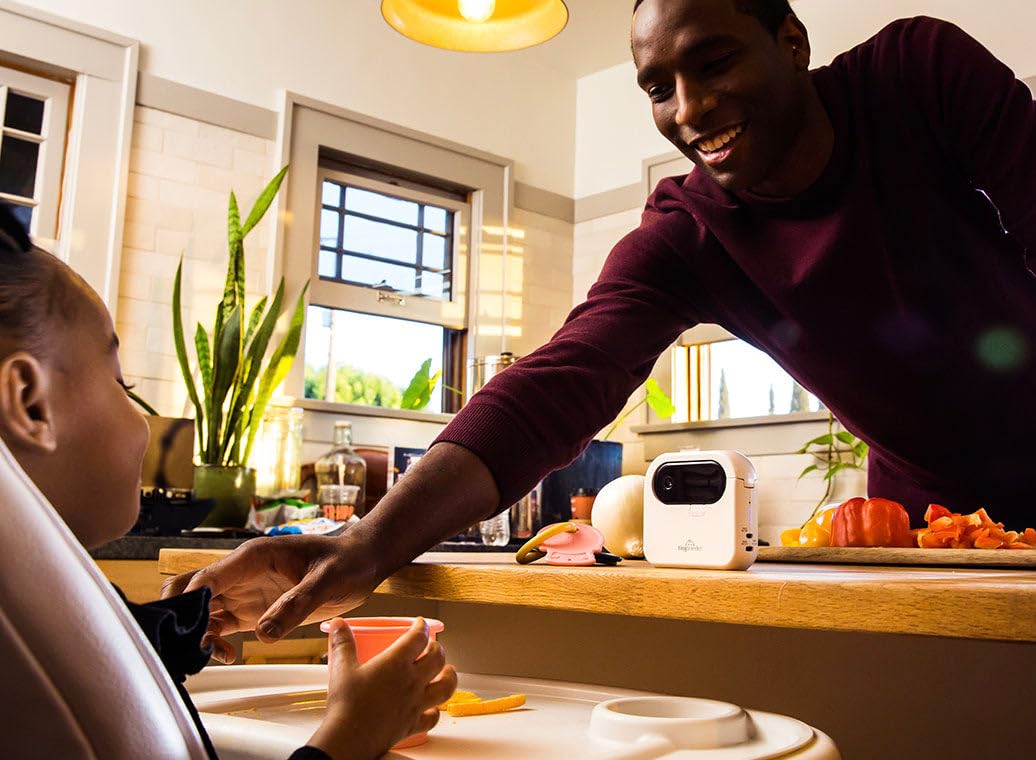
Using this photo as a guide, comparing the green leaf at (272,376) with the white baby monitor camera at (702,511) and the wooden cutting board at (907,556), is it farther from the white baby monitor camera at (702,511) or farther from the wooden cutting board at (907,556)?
the white baby monitor camera at (702,511)

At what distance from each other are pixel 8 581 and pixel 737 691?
83 centimetres

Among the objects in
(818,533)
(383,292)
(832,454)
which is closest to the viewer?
(818,533)

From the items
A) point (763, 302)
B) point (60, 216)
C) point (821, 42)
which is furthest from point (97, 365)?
point (821, 42)

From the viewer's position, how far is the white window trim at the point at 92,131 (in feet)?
11.3

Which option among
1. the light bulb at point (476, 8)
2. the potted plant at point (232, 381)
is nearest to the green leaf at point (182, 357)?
the potted plant at point (232, 381)

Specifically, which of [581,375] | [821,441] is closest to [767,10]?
[581,375]

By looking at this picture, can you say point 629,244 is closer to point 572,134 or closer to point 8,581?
point 8,581

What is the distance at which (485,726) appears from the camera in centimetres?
83

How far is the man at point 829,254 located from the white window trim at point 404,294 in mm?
2888

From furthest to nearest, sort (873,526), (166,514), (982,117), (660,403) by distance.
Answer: (660,403)
(166,514)
(873,526)
(982,117)

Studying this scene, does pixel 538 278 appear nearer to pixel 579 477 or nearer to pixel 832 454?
pixel 579 477

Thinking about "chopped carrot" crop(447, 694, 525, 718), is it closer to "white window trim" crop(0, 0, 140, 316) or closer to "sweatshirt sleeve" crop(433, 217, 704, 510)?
"sweatshirt sleeve" crop(433, 217, 704, 510)

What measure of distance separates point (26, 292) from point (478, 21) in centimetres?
188

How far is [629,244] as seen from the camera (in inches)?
54.8
